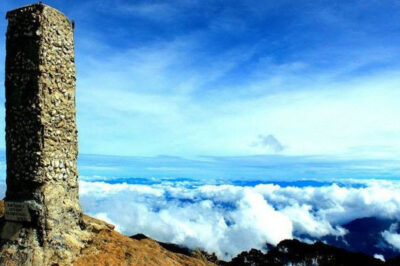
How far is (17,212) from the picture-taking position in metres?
12.0

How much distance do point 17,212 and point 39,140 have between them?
2.09 metres

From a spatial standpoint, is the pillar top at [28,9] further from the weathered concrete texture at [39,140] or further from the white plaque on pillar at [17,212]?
the white plaque on pillar at [17,212]

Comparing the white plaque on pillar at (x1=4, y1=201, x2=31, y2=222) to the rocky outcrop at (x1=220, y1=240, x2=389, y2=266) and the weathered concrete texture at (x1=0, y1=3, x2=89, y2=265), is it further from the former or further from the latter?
the rocky outcrop at (x1=220, y1=240, x2=389, y2=266)

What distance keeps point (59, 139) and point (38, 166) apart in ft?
3.21

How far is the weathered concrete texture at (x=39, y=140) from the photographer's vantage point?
11875mm

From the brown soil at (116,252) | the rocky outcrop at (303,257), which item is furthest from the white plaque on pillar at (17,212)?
the rocky outcrop at (303,257)

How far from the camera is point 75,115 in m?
13.2

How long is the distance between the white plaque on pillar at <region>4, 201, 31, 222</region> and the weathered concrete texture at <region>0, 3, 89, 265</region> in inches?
3.4

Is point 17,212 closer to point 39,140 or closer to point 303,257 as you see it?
point 39,140

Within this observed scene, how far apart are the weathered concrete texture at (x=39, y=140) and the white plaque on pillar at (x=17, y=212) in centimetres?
9

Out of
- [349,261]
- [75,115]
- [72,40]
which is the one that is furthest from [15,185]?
[349,261]

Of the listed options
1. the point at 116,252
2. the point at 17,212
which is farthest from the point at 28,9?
the point at 116,252

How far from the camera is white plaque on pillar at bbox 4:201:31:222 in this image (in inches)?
468

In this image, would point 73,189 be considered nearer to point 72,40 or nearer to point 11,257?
point 11,257
